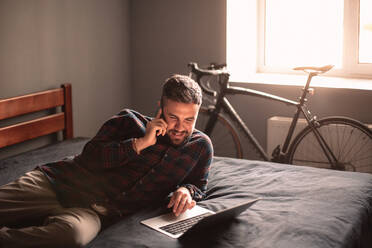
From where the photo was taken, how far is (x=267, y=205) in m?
2.33

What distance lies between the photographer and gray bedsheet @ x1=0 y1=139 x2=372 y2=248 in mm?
1983

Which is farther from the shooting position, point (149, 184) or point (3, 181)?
point (3, 181)

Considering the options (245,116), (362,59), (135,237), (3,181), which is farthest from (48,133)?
(362,59)

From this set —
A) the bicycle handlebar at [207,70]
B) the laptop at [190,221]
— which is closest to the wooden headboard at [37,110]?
the bicycle handlebar at [207,70]

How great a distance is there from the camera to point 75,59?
12.4 ft

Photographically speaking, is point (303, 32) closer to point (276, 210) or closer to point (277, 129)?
point (277, 129)

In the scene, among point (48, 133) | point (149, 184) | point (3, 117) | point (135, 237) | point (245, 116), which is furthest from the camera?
point (245, 116)

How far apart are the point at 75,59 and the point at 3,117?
2.54 feet

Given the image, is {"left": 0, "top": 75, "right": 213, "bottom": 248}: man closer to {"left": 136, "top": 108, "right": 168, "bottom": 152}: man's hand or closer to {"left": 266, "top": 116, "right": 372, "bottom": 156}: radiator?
{"left": 136, "top": 108, "right": 168, "bottom": 152}: man's hand

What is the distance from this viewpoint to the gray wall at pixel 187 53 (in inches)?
146

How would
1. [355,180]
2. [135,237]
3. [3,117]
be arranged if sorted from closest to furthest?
[135,237]
[355,180]
[3,117]

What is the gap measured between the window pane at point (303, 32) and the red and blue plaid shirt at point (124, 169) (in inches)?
77.4

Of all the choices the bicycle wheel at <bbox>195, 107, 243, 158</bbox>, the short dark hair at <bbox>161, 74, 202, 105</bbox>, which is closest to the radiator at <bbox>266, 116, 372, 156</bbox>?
the bicycle wheel at <bbox>195, 107, 243, 158</bbox>

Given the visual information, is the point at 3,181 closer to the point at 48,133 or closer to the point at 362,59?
the point at 48,133
